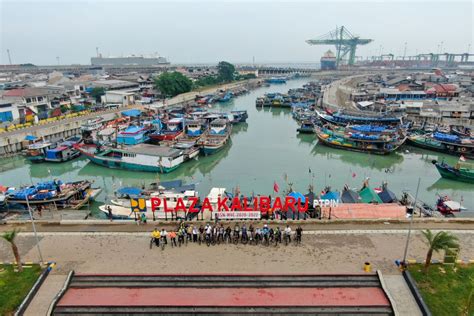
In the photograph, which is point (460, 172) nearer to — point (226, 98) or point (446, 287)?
point (446, 287)

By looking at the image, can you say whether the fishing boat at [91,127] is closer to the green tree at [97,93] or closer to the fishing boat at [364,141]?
the green tree at [97,93]

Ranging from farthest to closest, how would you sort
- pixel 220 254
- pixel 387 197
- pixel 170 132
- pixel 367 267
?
pixel 170 132 < pixel 387 197 < pixel 220 254 < pixel 367 267

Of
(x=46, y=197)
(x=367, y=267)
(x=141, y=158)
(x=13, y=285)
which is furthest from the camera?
(x=141, y=158)

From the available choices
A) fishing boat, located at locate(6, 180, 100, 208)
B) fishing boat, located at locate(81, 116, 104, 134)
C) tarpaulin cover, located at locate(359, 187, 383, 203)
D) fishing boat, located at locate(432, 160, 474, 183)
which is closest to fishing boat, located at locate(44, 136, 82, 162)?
fishing boat, located at locate(81, 116, 104, 134)

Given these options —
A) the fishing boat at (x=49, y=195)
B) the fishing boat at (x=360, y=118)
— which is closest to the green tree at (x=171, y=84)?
the fishing boat at (x=360, y=118)

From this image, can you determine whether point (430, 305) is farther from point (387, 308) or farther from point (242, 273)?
point (242, 273)

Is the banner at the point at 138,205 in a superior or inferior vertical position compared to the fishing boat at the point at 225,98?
superior

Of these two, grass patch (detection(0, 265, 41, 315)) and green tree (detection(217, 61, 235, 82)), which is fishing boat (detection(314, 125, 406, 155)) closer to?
grass patch (detection(0, 265, 41, 315))

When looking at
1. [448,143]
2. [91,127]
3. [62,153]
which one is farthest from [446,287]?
[91,127]
